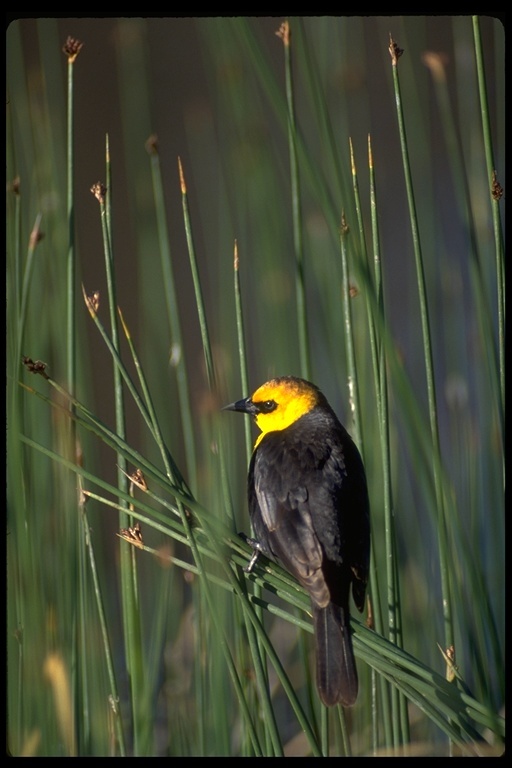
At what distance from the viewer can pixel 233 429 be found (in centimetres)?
232

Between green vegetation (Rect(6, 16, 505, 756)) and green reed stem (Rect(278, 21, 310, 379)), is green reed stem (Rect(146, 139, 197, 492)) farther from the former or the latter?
green reed stem (Rect(278, 21, 310, 379))

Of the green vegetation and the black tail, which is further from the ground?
the green vegetation

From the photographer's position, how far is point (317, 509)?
196 centimetres

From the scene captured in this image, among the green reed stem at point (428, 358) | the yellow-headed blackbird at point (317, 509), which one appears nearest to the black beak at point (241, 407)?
the yellow-headed blackbird at point (317, 509)

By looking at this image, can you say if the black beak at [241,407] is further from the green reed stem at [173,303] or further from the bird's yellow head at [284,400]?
the green reed stem at [173,303]

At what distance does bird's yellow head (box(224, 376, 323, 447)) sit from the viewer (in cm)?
214

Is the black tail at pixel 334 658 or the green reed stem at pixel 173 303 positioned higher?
the green reed stem at pixel 173 303

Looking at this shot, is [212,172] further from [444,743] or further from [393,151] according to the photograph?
[444,743]

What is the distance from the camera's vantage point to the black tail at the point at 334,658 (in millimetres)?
1713

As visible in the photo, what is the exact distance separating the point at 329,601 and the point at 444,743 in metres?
0.63

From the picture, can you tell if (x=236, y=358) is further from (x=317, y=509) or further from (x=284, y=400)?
(x=317, y=509)

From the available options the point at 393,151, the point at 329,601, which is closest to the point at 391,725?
the point at 329,601

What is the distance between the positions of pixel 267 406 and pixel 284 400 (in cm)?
5

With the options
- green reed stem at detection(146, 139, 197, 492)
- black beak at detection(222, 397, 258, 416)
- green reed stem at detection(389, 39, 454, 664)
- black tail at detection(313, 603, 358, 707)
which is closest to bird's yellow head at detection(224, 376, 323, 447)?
black beak at detection(222, 397, 258, 416)
